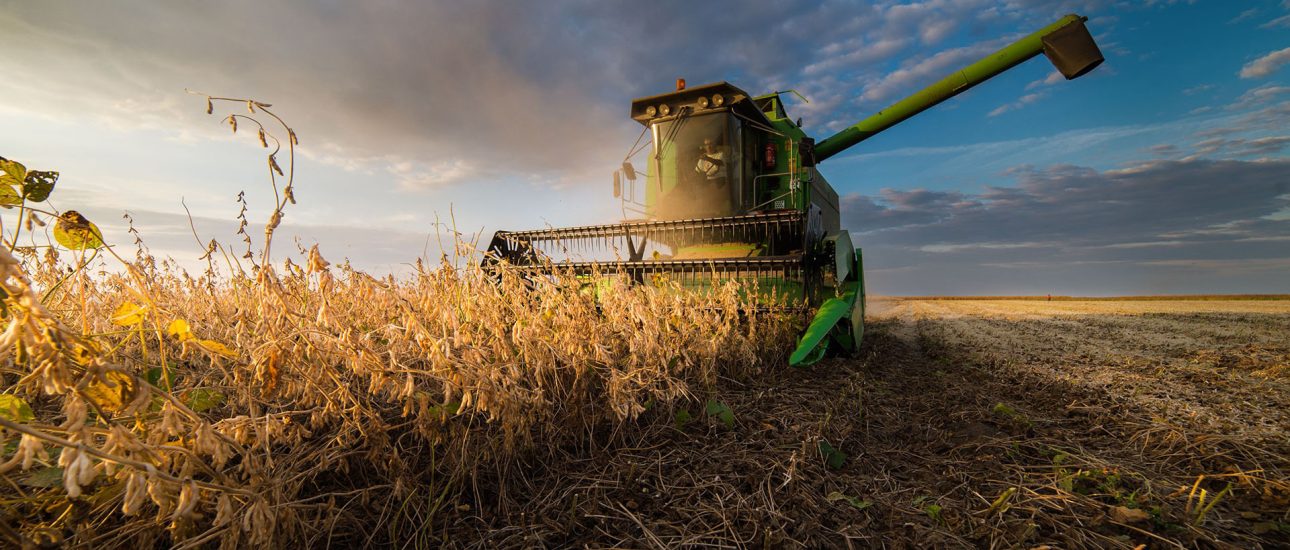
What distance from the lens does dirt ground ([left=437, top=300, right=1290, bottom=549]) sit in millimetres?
1691

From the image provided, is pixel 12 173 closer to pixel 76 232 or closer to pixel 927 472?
pixel 76 232

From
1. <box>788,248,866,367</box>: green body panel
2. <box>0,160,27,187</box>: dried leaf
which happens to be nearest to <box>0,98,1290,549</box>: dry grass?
<box>0,160,27,187</box>: dried leaf

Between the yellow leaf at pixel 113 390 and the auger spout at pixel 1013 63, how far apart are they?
28.9 ft

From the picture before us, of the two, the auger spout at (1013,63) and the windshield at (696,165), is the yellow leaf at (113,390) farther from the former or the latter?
the auger spout at (1013,63)

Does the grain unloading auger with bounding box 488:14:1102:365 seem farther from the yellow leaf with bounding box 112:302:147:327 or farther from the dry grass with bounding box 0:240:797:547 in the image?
the yellow leaf with bounding box 112:302:147:327

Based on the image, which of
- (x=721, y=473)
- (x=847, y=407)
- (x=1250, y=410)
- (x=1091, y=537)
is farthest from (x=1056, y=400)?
(x=721, y=473)

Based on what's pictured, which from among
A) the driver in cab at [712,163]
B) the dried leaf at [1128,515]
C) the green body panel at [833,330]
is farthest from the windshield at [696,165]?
the dried leaf at [1128,515]

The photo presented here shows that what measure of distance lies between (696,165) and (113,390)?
5.69 meters

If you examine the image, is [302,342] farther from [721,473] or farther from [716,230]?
[716,230]

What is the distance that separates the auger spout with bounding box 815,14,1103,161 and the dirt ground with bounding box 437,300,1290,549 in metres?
5.44

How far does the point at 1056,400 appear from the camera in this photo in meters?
3.33

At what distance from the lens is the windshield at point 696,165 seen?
6.11 m

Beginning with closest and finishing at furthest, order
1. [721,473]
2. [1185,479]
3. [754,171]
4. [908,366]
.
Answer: [721,473] → [1185,479] → [908,366] → [754,171]

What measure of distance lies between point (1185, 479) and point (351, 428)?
11.2 feet
